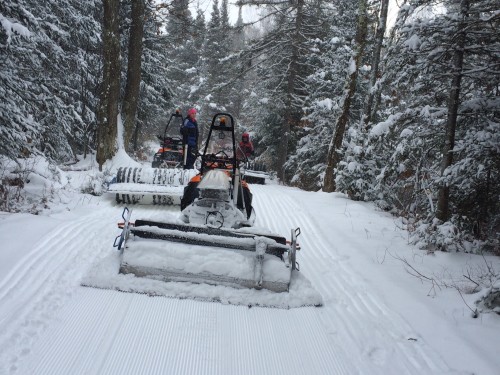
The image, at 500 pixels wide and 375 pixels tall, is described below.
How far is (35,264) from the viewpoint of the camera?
430 centimetres

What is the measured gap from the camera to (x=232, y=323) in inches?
141

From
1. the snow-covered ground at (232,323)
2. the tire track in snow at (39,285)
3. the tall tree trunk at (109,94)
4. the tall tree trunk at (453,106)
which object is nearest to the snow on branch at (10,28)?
the snow-covered ground at (232,323)

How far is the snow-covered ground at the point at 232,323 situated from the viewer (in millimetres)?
2971

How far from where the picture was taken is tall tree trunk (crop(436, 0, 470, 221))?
541 cm

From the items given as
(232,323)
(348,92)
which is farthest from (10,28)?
(348,92)

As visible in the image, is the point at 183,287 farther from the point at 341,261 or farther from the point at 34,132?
the point at 34,132

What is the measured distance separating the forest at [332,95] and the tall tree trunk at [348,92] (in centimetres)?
4

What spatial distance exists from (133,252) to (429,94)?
582 cm

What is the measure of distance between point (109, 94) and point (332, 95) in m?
9.01

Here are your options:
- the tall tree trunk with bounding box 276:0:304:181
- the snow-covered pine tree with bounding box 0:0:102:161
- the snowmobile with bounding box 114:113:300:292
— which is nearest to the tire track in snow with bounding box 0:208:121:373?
the snowmobile with bounding box 114:113:300:292

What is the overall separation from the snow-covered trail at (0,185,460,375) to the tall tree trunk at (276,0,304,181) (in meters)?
14.4

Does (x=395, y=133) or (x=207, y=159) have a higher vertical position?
(x=395, y=133)

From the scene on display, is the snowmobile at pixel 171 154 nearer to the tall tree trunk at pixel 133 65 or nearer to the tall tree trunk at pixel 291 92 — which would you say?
the tall tree trunk at pixel 133 65

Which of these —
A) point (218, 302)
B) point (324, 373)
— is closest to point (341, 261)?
point (218, 302)
